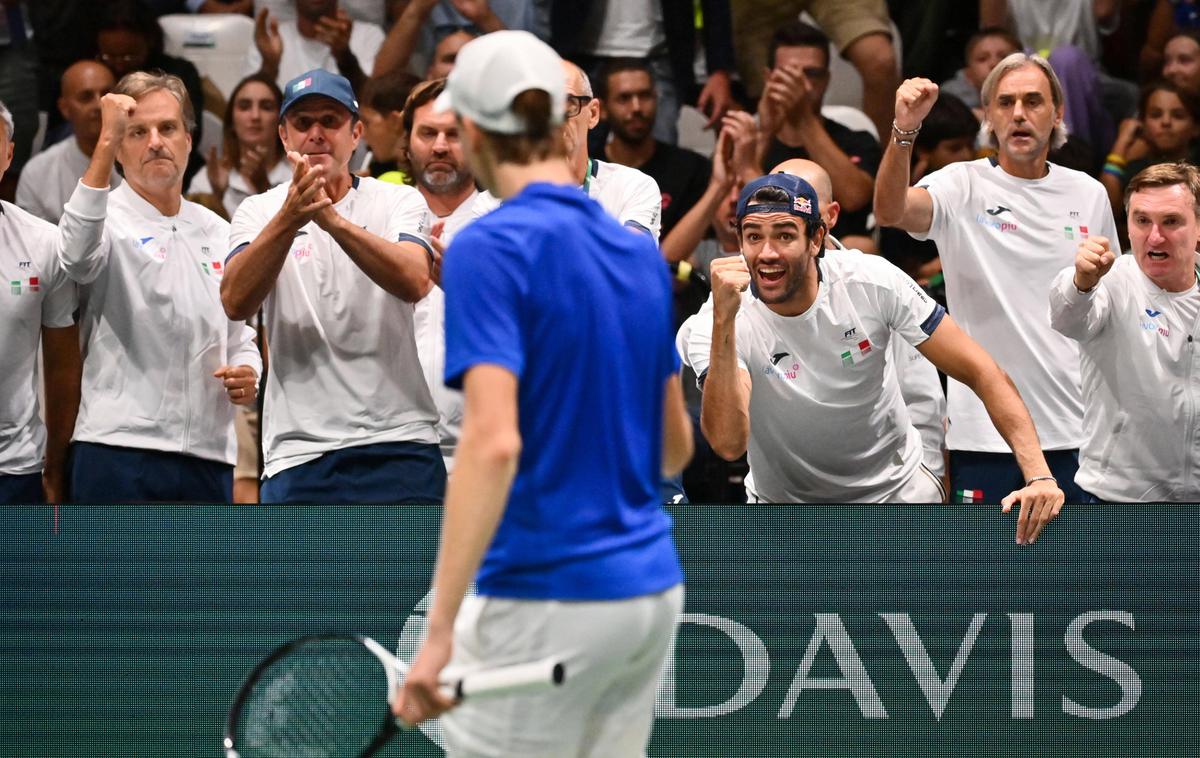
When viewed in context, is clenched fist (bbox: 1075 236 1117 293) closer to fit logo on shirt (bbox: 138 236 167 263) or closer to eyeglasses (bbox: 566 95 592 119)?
eyeglasses (bbox: 566 95 592 119)

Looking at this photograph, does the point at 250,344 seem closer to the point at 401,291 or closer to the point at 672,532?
the point at 401,291

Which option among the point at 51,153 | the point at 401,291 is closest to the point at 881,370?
the point at 401,291

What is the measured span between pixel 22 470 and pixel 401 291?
1617 millimetres

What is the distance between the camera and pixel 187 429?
5957 mm

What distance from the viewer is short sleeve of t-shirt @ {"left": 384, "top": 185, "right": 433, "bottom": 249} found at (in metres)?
5.61

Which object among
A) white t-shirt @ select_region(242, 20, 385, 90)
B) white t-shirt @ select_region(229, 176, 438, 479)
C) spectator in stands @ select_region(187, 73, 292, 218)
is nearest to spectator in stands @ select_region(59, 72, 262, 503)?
white t-shirt @ select_region(229, 176, 438, 479)

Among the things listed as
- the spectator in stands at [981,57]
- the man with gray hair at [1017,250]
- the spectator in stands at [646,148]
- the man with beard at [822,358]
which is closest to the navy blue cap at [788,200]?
the man with beard at [822,358]

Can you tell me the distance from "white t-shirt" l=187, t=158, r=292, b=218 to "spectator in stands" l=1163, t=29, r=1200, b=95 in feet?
15.7

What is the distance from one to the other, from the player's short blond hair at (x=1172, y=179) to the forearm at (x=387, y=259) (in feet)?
8.69

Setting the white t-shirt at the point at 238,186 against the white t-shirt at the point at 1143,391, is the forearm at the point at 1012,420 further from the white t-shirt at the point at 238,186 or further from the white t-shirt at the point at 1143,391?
the white t-shirt at the point at 238,186

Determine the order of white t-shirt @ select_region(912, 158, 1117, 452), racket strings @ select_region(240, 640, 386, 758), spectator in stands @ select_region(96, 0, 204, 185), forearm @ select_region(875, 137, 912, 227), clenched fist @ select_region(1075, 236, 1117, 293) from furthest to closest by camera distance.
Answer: spectator in stands @ select_region(96, 0, 204, 185) < white t-shirt @ select_region(912, 158, 1117, 452) < forearm @ select_region(875, 137, 912, 227) < clenched fist @ select_region(1075, 236, 1117, 293) < racket strings @ select_region(240, 640, 386, 758)

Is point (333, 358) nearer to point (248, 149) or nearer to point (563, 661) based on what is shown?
point (563, 661)

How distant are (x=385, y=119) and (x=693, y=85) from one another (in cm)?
197

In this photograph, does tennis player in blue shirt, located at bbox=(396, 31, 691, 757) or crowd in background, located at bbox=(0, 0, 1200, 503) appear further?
crowd in background, located at bbox=(0, 0, 1200, 503)
